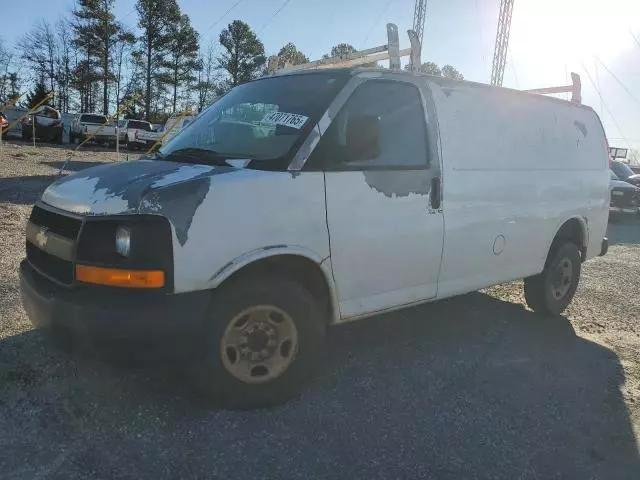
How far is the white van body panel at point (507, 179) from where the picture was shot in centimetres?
424

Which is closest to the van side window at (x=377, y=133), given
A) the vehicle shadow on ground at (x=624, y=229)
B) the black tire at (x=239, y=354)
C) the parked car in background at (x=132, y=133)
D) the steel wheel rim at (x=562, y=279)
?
the black tire at (x=239, y=354)

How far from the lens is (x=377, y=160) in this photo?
372 cm

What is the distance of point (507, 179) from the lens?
4.68 m

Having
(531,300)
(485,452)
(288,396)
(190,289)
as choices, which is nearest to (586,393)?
(485,452)

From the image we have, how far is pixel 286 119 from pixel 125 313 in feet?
5.22

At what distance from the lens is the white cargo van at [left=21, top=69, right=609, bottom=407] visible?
287cm

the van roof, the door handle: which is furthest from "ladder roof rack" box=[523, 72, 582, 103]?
the door handle

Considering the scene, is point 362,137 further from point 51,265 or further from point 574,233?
point 574,233

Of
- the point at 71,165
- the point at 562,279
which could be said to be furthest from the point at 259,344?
the point at 71,165

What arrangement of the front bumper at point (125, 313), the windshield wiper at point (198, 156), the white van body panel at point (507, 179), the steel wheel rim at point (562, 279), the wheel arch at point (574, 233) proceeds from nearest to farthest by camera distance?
the front bumper at point (125, 313) → the windshield wiper at point (198, 156) → the white van body panel at point (507, 179) → the wheel arch at point (574, 233) → the steel wheel rim at point (562, 279)

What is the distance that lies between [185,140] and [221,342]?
169 centimetres

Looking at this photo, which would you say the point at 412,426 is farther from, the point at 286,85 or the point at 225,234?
the point at 286,85

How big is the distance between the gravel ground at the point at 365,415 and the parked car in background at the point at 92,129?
25.8m

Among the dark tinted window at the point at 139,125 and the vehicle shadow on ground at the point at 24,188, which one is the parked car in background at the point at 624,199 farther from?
the dark tinted window at the point at 139,125
